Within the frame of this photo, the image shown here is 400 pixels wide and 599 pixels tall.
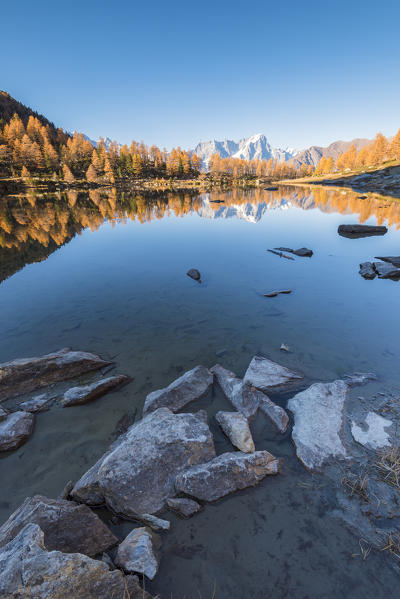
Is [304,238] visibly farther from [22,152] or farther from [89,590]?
[22,152]

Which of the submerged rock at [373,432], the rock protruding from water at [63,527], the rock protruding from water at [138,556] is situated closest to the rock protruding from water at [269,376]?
the submerged rock at [373,432]

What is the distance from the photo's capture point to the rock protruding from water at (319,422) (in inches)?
233

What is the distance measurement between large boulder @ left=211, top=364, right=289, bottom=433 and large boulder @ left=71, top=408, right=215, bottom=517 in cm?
146

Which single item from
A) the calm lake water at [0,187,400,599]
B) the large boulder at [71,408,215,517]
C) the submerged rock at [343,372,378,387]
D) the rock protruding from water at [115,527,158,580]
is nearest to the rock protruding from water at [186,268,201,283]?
the calm lake water at [0,187,400,599]

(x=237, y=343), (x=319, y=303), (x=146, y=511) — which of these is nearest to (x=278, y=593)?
(x=146, y=511)

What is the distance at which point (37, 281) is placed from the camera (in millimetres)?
17641

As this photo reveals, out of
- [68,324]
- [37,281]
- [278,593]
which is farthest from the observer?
[37,281]

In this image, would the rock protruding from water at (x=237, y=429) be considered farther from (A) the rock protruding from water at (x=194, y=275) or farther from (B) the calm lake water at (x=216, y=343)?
(A) the rock protruding from water at (x=194, y=275)

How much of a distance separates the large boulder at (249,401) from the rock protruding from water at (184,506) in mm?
2653

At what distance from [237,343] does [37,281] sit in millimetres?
15794

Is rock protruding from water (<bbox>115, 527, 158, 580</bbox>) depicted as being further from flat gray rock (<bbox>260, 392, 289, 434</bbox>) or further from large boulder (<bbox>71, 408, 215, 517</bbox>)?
flat gray rock (<bbox>260, 392, 289, 434</bbox>)

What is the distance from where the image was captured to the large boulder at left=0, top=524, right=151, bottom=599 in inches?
116

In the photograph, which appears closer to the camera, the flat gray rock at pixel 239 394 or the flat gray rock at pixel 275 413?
the flat gray rock at pixel 275 413

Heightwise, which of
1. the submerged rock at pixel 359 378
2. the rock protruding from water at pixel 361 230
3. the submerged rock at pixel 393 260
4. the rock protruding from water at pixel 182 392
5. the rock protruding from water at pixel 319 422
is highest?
the rock protruding from water at pixel 361 230
